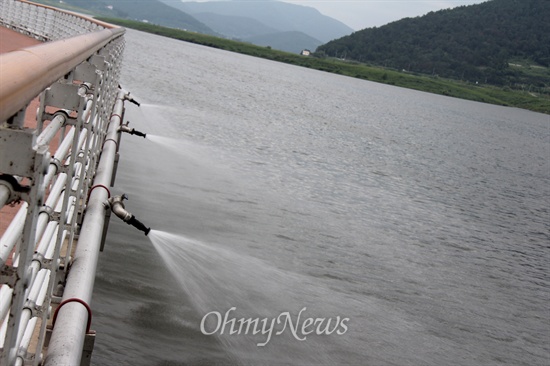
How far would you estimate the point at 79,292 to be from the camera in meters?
4.93

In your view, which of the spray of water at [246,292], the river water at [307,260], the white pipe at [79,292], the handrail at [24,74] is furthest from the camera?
the river water at [307,260]

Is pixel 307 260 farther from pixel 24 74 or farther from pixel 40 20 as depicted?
pixel 40 20

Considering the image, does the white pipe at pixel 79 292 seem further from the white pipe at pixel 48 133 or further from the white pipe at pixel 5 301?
the white pipe at pixel 48 133

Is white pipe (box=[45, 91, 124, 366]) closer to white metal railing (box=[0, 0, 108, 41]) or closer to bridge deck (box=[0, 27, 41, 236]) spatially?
bridge deck (box=[0, 27, 41, 236])

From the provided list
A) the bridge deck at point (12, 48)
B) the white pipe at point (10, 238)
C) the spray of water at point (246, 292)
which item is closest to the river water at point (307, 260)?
the spray of water at point (246, 292)

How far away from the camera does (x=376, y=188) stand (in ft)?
92.1

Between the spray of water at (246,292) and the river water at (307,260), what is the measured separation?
4 cm

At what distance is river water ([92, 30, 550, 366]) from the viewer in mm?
11133

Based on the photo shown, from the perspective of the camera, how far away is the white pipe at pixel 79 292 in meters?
4.08

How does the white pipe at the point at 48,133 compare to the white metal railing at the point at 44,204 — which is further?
the white pipe at the point at 48,133

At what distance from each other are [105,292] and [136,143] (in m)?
14.8

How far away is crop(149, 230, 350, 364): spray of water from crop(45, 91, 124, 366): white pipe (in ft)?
13.4

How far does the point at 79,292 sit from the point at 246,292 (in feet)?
26.4

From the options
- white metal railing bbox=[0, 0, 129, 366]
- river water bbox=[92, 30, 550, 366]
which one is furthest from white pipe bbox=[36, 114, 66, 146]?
river water bbox=[92, 30, 550, 366]
